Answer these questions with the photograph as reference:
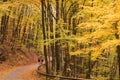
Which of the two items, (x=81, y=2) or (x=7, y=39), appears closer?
(x=81, y=2)

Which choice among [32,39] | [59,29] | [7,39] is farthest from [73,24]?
[32,39]

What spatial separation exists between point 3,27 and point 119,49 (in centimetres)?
2474

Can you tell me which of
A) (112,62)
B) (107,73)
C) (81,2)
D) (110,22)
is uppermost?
(81,2)

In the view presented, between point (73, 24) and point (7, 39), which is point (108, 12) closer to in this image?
point (73, 24)

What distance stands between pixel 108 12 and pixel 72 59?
1368 cm

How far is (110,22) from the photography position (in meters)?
13.8

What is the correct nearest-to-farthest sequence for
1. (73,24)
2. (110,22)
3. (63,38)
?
1. (110,22)
2. (63,38)
3. (73,24)

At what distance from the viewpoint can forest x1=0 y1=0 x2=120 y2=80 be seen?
15047 millimetres

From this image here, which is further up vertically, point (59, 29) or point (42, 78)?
point (59, 29)

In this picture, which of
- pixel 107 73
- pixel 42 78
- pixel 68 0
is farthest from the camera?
pixel 107 73

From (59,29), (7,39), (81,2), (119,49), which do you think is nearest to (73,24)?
(81,2)

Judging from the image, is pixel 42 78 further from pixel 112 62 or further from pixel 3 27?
pixel 3 27

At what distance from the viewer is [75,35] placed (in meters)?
21.6

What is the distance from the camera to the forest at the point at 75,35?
15047 mm
